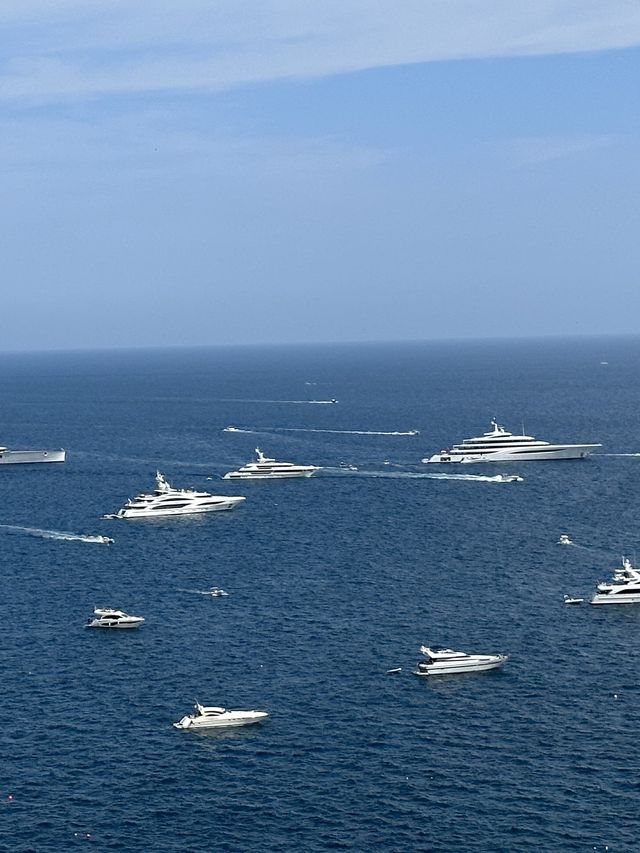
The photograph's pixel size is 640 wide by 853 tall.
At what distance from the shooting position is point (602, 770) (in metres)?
89.8

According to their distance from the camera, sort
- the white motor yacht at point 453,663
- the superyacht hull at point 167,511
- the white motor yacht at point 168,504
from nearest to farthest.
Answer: the white motor yacht at point 453,663 → the superyacht hull at point 167,511 → the white motor yacht at point 168,504

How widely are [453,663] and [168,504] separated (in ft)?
308

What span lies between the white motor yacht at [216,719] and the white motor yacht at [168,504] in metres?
96.1

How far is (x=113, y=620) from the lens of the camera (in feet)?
414

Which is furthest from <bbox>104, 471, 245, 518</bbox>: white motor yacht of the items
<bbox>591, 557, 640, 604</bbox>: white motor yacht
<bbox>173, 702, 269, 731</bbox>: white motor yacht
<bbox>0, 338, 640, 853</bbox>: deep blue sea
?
<bbox>173, 702, 269, 731</bbox>: white motor yacht

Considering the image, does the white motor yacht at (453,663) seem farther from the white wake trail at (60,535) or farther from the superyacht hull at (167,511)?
the superyacht hull at (167,511)

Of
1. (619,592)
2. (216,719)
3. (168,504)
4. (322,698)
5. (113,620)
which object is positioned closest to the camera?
(216,719)

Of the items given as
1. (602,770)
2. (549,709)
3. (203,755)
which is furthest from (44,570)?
(602,770)

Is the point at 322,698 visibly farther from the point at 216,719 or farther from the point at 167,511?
the point at 167,511

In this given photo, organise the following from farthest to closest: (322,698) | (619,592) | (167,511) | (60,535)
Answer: (167,511)
(60,535)
(619,592)
(322,698)

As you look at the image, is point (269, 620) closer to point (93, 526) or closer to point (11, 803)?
point (11, 803)

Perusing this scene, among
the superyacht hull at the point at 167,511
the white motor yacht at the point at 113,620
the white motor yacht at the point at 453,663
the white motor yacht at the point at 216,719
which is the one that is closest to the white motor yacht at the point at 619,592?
the white motor yacht at the point at 453,663

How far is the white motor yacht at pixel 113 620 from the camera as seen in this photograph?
414 ft

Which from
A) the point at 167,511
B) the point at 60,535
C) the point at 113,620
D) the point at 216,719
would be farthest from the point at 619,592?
the point at 167,511
